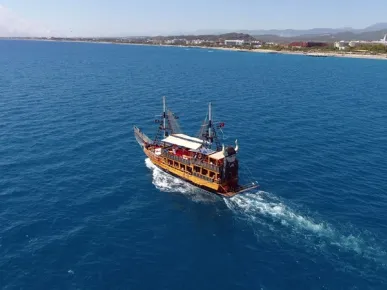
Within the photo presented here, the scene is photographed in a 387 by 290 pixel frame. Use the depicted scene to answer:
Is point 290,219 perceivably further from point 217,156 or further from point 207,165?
point 207,165

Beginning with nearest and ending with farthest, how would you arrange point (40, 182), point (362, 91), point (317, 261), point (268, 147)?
point (317, 261), point (40, 182), point (268, 147), point (362, 91)

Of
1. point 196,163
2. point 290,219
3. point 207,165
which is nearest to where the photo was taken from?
point 290,219

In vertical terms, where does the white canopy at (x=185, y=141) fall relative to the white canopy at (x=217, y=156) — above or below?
below

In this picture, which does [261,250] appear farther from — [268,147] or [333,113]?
[333,113]

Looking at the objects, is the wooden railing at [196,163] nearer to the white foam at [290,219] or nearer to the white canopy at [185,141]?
the white canopy at [185,141]

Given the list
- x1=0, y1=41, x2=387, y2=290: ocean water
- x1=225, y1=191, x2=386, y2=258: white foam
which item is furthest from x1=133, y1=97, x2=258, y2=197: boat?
x1=225, y1=191, x2=386, y2=258: white foam

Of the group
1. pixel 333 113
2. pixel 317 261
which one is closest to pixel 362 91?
pixel 333 113

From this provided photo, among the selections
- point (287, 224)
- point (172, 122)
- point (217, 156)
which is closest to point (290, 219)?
point (287, 224)

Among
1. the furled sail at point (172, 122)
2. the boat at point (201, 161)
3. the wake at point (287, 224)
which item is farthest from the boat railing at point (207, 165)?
the furled sail at point (172, 122)
